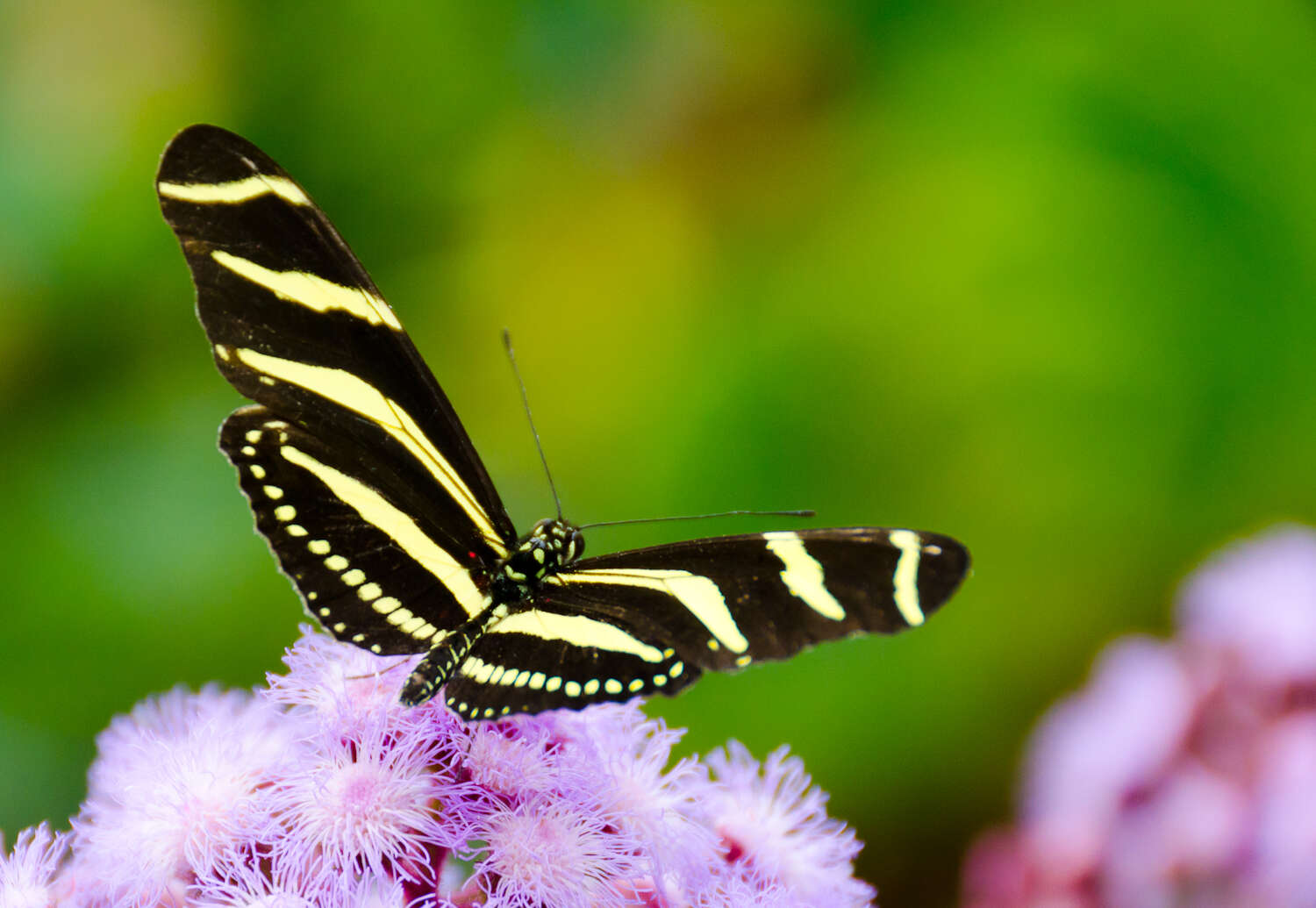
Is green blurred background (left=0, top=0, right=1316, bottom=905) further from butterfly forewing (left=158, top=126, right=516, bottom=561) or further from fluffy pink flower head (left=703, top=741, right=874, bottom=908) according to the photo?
butterfly forewing (left=158, top=126, right=516, bottom=561)

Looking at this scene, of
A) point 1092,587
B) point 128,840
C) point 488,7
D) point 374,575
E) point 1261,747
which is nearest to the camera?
point 128,840

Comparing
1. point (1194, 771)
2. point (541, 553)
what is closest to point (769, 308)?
point (1194, 771)

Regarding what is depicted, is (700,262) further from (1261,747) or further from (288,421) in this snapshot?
(288,421)

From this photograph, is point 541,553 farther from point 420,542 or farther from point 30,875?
point 30,875

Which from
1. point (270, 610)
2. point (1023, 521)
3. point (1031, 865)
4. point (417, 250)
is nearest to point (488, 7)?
point (417, 250)

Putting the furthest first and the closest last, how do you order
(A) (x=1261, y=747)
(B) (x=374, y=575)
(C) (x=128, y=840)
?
(A) (x=1261, y=747) < (B) (x=374, y=575) < (C) (x=128, y=840)

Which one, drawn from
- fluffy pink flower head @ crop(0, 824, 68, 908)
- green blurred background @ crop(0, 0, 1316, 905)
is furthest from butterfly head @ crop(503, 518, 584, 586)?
green blurred background @ crop(0, 0, 1316, 905)
